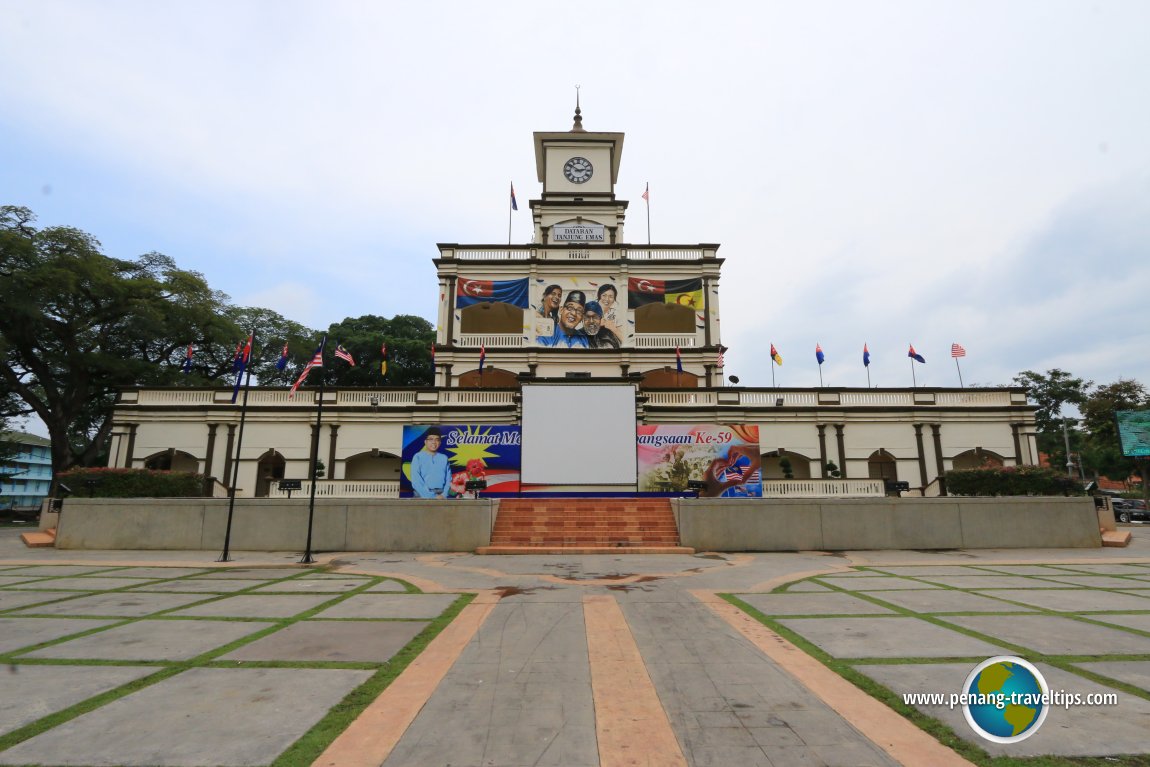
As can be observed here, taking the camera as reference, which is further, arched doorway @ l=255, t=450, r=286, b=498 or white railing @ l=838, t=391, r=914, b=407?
white railing @ l=838, t=391, r=914, b=407

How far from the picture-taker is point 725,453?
27.8m

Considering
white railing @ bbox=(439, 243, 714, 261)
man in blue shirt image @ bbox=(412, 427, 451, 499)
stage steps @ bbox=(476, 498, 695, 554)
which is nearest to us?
stage steps @ bbox=(476, 498, 695, 554)

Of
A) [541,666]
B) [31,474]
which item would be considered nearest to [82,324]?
[541,666]

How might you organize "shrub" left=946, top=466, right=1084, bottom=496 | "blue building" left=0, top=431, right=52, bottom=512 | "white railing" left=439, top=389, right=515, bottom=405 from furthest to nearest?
"blue building" left=0, top=431, right=52, bottom=512 < "white railing" left=439, top=389, right=515, bottom=405 < "shrub" left=946, top=466, right=1084, bottom=496

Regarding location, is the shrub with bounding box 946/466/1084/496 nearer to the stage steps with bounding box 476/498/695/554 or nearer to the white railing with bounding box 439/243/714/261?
the stage steps with bounding box 476/498/695/554

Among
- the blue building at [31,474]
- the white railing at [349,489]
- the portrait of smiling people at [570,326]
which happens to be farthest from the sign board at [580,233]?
the blue building at [31,474]

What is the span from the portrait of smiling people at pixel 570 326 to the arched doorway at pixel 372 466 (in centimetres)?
1209

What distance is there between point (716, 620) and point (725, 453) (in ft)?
61.8

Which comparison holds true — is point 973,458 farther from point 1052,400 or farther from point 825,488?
point 1052,400

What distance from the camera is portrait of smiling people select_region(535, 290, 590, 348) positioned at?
3812cm

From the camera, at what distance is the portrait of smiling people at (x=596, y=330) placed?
38.1 m

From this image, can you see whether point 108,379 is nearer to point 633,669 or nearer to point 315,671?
point 315,671

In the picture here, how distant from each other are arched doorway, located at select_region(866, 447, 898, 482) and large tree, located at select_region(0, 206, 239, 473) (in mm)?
43804

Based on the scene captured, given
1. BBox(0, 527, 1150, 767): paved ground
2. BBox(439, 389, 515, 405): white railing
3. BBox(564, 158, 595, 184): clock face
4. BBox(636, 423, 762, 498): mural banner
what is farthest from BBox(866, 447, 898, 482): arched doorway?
BBox(564, 158, 595, 184): clock face
